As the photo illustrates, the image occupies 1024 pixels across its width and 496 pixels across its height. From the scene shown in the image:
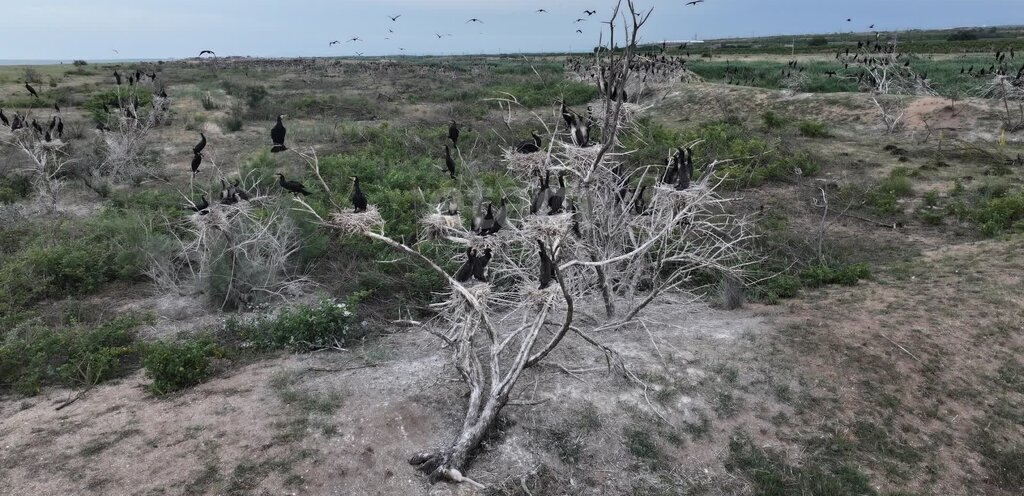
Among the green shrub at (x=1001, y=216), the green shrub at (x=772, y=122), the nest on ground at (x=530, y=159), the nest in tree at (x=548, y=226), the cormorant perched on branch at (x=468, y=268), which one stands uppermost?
the green shrub at (x=772, y=122)

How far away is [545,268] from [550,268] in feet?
0.12

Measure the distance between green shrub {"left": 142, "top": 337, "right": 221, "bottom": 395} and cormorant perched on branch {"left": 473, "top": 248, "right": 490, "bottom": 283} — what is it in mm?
2369

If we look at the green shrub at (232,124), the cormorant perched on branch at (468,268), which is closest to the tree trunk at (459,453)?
the cormorant perched on branch at (468,268)

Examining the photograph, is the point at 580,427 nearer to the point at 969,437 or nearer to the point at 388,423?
the point at 388,423

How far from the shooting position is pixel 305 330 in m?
4.89

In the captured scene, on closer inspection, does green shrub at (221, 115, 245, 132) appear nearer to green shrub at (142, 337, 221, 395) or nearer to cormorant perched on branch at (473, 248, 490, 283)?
green shrub at (142, 337, 221, 395)

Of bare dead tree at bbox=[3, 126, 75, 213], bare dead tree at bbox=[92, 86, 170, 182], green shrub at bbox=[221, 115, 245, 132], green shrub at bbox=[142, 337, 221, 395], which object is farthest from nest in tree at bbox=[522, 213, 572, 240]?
green shrub at bbox=[221, 115, 245, 132]

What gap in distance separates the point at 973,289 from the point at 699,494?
4.01 metres

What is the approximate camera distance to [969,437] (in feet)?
12.6

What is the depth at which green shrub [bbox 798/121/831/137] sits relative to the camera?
45.2ft

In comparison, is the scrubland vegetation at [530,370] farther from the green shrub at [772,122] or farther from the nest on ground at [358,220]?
the green shrub at [772,122]

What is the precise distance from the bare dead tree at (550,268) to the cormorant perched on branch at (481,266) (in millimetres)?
62

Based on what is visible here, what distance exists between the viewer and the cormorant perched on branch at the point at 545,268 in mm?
2996

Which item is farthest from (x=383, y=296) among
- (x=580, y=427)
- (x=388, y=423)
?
(x=580, y=427)
